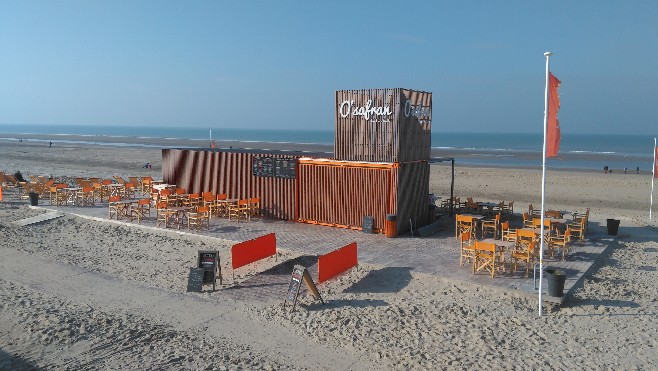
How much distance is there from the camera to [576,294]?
31.8 feet

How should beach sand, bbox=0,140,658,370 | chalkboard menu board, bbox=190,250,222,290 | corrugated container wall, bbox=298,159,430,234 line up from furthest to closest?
corrugated container wall, bbox=298,159,430,234
chalkboard menu board, bbox=190,250,222,290
beach sand, bbox=0,140,658,370

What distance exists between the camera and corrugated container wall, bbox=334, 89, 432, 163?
48.0 feet

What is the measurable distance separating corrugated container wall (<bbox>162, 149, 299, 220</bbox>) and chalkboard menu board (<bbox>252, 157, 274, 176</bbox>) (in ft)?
0.41

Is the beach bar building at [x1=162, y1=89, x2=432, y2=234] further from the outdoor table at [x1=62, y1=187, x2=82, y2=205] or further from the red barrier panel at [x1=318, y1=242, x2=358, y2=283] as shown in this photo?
the outdoor table at [x1=62, y1=187, x2=82, y2=205]

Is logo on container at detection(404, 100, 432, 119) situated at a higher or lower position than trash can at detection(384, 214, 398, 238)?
higher

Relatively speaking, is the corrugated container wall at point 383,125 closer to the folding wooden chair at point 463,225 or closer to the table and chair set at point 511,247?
the folding wooden chair at point 463,225

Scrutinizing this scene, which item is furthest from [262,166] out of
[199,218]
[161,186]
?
[161,186]

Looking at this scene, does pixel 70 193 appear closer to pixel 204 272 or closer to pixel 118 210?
pixel 118 210

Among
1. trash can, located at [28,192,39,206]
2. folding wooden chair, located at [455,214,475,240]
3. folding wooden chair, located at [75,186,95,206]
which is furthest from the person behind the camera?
folding wooden chair, located at [75,186,95,206]

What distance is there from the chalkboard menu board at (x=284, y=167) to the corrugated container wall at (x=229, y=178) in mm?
129

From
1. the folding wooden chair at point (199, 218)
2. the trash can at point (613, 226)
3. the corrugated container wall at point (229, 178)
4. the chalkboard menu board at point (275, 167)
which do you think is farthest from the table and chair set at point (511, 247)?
the folding wooden chair at point (199, 218)

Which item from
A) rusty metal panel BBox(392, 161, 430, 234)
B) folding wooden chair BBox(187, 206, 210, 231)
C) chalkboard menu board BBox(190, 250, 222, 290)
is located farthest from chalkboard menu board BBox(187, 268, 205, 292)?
rusty metal panel BBox(392, 161, 430, 234)

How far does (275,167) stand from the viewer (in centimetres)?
1684

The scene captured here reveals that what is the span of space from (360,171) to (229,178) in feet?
17.2
